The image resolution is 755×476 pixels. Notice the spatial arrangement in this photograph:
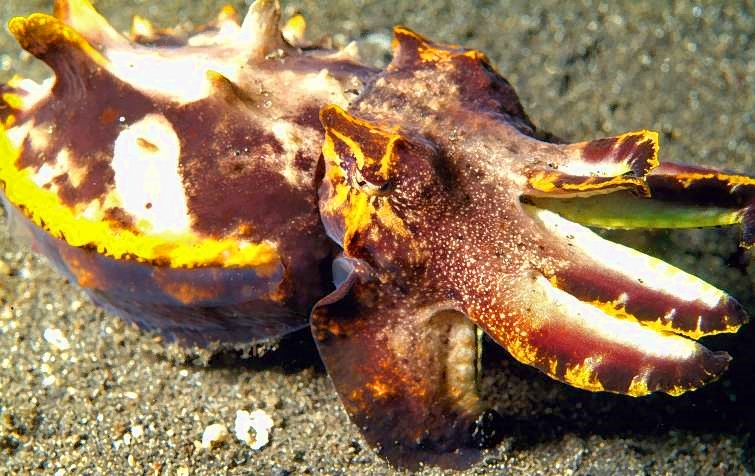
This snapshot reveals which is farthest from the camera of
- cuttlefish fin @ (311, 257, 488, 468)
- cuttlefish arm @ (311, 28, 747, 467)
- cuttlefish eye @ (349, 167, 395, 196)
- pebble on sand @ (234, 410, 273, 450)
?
pebble on sand @ (234, 410, 273, 450)

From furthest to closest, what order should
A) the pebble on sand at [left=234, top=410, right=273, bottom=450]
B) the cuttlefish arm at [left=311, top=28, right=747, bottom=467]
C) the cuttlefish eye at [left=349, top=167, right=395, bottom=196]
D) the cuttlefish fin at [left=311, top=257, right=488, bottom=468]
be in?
the pebble on sand at [left=234, top=410, right=273, bottom=450]
the cuttlefish fin at [left=311, top=257, right=488, bottom=468]
the cuttlefish eye at [left=349, top=167, right=395, bottom=196]
the cuttlefish arm at [left=311, top=28, right=747, bottom=467]

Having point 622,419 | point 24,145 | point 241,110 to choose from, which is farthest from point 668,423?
point 24,145

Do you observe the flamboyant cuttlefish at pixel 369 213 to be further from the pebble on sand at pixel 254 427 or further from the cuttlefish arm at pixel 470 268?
the pebble on sand at pixel 254 427

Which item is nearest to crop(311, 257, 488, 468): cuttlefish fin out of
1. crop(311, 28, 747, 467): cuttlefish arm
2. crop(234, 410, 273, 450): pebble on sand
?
crop(311, 28, 747, 467): cuttlefish arm

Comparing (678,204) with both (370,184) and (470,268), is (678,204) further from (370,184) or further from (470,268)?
(370,184)

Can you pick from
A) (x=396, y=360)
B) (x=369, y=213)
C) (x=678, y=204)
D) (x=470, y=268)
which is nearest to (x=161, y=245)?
(x=369, y=213)

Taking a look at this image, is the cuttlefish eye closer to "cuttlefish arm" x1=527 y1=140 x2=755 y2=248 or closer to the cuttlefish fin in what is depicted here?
the cuttlefish fin

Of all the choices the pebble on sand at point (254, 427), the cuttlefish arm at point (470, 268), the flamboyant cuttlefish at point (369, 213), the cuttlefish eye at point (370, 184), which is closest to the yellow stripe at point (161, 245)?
the flamboyant cuttlefish at point (369, 213)

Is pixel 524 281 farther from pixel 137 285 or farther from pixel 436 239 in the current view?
pixel 137 285
